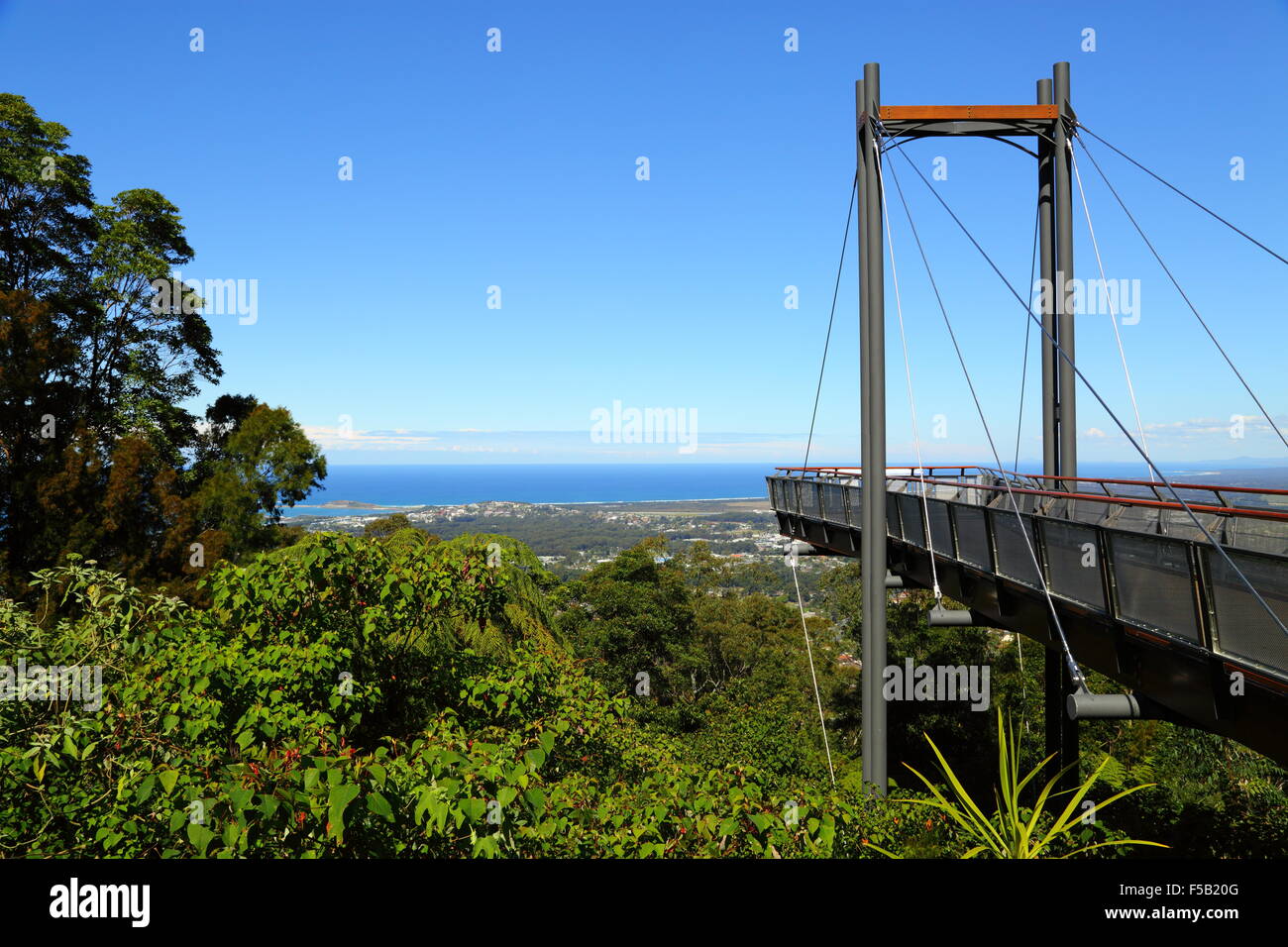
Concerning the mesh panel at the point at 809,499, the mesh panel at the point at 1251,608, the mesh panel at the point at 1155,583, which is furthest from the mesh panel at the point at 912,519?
the mesh panel at the point at 1251,608

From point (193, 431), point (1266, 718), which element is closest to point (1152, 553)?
point (1266, 718)

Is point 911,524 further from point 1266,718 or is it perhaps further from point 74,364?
point 74,364

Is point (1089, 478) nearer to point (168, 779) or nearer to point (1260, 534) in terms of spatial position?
point (1260, 534)

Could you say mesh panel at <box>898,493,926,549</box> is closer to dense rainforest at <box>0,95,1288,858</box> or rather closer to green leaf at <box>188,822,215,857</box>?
dense rainforest at <box>0,95,1288,858</box>

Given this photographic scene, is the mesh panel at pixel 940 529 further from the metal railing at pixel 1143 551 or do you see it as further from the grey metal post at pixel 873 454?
the grey metal post at pixel 873 454

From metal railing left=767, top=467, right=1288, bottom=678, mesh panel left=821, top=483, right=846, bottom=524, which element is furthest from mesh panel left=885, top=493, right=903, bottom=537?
mesh panel left=821, top=483, right=846, bottom=524

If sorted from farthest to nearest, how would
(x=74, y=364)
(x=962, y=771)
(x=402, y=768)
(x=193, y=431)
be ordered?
(x=962, y=771) → (x=193, y=431) → (x=74, y=364) → (x=402, y=768)
